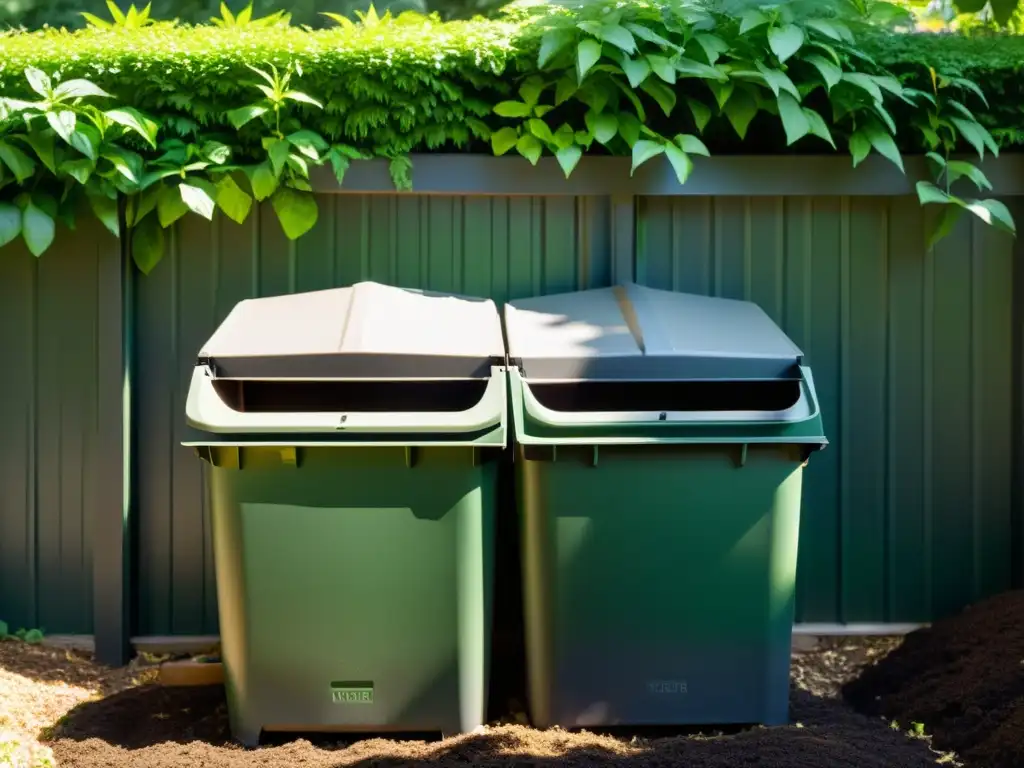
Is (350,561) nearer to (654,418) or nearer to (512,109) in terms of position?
(654,418)

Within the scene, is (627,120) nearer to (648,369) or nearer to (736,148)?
(736,148)

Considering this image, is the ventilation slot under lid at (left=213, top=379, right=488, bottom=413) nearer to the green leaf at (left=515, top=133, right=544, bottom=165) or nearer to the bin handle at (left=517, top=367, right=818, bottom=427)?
the bin handle at (left=517, top=367, right=818, bottom=427)

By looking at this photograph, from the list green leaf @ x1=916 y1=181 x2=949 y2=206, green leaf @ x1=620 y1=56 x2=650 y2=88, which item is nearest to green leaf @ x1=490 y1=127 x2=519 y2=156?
green leaf @ x1=620 y1=56 x2=650 y2=88

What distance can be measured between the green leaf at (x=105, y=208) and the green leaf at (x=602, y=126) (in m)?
1.83

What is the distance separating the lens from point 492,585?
3.50 metres

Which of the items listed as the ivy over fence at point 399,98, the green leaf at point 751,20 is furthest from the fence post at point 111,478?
the green leaf at point 751,20

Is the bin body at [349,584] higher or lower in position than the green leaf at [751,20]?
lower

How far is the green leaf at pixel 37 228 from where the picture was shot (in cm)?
388

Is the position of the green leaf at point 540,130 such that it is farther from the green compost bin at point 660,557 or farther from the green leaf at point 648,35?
the green compost bin at point 660,557

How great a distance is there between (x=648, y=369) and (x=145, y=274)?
6.91 ft

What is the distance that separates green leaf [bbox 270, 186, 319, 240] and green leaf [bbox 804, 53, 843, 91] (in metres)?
2.00

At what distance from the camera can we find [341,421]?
321 centimetres

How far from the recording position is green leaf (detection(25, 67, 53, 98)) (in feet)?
12.4

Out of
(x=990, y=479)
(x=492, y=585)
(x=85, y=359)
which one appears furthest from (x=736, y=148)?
(x=85, y=359)
